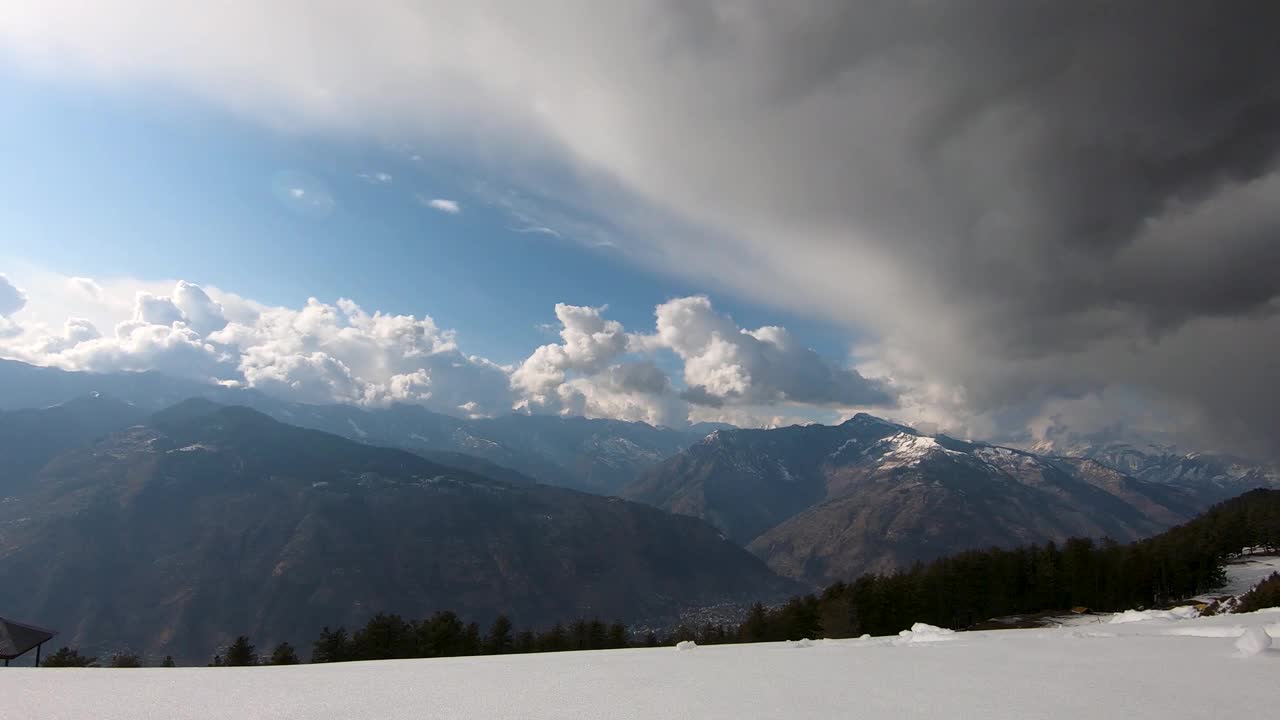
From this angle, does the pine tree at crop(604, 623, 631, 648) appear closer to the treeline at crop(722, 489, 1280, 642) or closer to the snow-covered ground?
the treeline at crop(722, 489, 1280, 642)

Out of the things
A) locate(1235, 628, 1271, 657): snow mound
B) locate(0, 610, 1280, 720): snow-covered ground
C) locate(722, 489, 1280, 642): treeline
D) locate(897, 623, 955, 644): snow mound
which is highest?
locate(1235, 628, 1271, 657): snow mound

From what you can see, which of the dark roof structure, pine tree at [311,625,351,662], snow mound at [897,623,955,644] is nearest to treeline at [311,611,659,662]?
pine tree at [311,625,351,662]

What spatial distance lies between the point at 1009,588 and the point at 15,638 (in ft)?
364

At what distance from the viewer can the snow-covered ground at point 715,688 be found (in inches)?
306

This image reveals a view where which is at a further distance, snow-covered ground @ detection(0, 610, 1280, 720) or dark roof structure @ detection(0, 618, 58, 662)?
dark roof structure @ detection(0, 618, 58, 662)

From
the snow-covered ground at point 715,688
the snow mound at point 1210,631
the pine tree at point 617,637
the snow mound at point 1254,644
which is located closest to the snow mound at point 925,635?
the snow-covered ground at point 715,688

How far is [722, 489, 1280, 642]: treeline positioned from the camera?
8369 centimetres

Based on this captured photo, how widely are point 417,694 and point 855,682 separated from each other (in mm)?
7244

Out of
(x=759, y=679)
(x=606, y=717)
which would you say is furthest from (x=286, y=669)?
(x=759, y=679)

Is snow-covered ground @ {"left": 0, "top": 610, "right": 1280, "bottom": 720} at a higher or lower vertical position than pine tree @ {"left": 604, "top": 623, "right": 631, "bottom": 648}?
higher

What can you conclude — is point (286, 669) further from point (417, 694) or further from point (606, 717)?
point (606, 717)

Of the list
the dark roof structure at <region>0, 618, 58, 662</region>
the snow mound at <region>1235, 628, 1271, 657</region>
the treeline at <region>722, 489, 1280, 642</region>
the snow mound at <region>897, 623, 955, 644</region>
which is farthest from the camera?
the treeline at <region>722, 489, 1280, 642</region>

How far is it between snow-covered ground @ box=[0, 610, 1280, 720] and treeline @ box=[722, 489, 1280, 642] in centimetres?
7757

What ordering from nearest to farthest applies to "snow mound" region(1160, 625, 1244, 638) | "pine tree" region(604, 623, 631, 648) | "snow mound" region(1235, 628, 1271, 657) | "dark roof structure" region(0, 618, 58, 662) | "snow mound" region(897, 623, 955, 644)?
1. "snow mound" region(1235, 628, 1271, 657)
2. "snow mound" region(1160, 625, 1244, 638)
3. "snow mound" region(897, 623, 955, 644)
4. "dark roof structure" region(0, 618, 58, 662)
5. "pine tree" region(604, 623, 631, 648)
